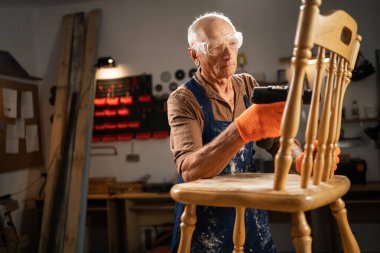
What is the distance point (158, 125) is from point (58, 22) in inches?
73.1

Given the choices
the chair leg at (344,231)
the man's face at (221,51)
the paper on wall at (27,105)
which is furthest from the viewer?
the paper on wall at (27,105)

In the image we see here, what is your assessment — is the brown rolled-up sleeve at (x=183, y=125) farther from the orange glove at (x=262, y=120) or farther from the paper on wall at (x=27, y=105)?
the paper on wall at (x=27, y=105)

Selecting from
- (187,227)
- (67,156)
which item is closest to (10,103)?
(67,156)

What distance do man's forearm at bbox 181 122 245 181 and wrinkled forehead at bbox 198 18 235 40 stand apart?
0.43m

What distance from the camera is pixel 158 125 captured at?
4332 millimetres

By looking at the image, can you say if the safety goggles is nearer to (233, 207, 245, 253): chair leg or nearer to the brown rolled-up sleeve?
the brown rolled-up sleeve

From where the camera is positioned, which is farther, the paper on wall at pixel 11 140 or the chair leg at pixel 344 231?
the paper on wall at pixel 11 140

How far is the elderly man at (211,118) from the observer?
48.7 inches

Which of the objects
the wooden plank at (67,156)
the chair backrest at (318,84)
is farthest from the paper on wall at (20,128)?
the chair backrest at (318,84)

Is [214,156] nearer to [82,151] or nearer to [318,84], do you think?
[318,84]

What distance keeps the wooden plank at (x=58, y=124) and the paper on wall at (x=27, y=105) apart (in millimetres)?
379

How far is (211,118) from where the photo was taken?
4.62ft

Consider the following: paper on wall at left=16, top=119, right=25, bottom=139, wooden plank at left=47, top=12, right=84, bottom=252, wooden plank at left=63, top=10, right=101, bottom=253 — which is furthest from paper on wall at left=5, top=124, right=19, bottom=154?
wooden plank at left=63, top=10, right=101, bottom=253

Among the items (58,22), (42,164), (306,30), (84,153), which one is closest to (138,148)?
(84,153)
